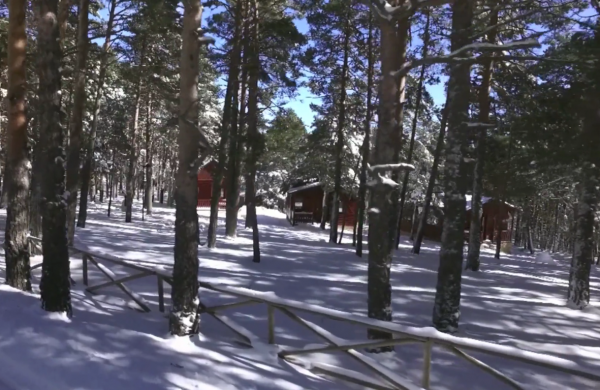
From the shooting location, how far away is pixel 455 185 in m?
8.57

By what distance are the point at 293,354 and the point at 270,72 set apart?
1381cm

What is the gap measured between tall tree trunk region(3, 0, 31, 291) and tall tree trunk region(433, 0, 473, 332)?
21.9ft

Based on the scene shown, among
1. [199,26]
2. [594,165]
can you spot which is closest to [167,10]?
[199,26]

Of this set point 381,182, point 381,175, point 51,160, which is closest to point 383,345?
point 381,182

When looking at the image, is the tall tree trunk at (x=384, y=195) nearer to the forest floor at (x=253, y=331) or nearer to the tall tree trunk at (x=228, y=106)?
the forest floor at (x=253, y=331)

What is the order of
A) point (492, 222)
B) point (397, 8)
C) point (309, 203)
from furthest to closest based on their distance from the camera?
point (309, 203) → point (492, 222) → point (397, 8)

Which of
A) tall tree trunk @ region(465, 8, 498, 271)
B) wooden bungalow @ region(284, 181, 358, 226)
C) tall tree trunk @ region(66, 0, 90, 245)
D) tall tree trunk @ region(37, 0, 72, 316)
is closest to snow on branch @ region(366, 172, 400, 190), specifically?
tall tree trunk @ region(37, 0, 72, 316)

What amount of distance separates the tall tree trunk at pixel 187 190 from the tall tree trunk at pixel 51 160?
1.51 meters

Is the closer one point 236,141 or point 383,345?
point 383,345

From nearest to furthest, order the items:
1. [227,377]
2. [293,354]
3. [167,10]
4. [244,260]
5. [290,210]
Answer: [227,377] < [293,354] < [167,10] < [244,260] < [290,210]

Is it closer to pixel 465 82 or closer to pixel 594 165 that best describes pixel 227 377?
pixel 465 82

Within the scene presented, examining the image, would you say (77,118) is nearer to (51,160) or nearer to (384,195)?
(51,160)

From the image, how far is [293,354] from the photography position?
19.4ft

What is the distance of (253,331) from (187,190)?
279 centimetres
